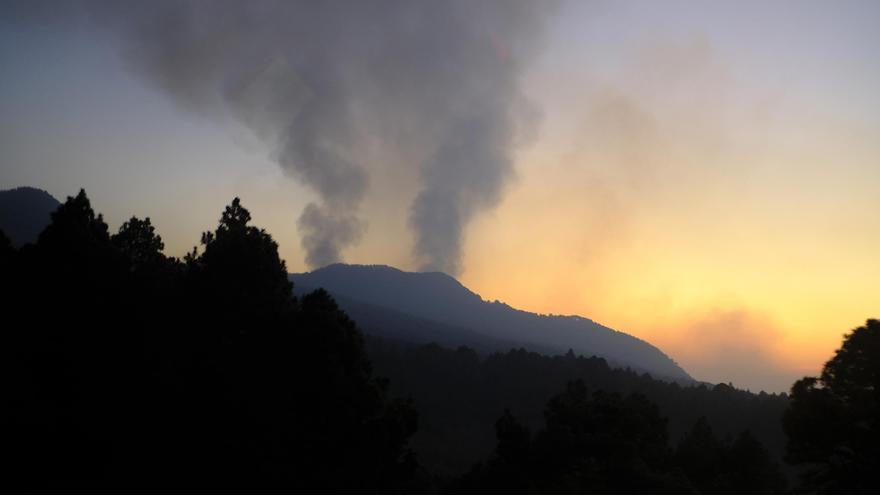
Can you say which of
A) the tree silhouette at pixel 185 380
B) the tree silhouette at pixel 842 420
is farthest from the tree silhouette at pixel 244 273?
the tree silhouette at pixel 842 420

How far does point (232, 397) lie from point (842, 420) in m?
22.0

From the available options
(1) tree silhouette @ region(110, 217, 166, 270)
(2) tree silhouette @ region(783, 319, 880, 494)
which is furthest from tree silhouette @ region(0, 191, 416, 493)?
(2) tree silhouette @ region(783, 319, 880, 494)

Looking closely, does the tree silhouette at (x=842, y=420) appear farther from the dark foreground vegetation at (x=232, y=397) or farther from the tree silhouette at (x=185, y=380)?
the tree silhouette at (x=185, y=380)

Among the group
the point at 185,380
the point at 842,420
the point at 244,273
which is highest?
the point at 244,273

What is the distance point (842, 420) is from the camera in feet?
72.1

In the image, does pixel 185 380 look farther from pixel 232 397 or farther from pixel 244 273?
pixel 244 273

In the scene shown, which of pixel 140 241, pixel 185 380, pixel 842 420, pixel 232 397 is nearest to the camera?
pixel 842 420

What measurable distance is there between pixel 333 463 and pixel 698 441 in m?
28.6

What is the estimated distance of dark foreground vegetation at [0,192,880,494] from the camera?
23359mm

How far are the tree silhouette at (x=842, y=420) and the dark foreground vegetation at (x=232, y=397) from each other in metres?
0.05

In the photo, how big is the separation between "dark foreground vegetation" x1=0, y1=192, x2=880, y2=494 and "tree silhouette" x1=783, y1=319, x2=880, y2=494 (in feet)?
0.16

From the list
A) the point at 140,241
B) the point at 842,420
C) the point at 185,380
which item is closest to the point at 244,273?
the point at 185,380

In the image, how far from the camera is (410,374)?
543ft

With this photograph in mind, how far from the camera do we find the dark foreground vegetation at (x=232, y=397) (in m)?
23.4
